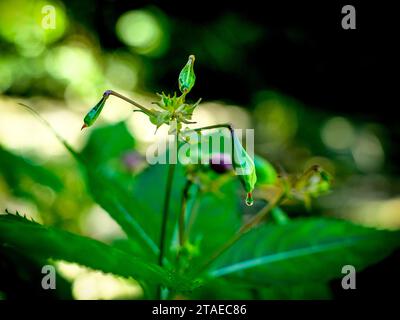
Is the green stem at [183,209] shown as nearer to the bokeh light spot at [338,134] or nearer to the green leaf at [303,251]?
the green leaf at [303,251]

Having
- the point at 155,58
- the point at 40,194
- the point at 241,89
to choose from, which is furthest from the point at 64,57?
the point at 40,194

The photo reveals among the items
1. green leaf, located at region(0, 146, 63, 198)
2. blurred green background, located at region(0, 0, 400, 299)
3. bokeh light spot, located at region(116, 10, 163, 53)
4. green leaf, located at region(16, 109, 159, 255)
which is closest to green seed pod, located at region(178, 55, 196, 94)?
green leaf, located at region(16, 109, 159, 255)

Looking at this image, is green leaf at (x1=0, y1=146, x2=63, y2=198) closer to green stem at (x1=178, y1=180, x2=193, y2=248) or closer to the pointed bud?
green stem at (x1=178, y1=180, x2=193, y2=248)

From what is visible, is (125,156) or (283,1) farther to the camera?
(283,1)

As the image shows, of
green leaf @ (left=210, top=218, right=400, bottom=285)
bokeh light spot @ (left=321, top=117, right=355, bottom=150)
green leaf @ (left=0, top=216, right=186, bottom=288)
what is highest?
bokeh light spot @ (left=321, top=117, right=355, bottom=150)

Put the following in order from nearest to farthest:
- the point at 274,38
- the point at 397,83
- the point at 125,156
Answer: the point at 125,156 → the point at 397,83 → the point at 274,38

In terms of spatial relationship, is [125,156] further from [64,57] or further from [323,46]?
[323,46]
